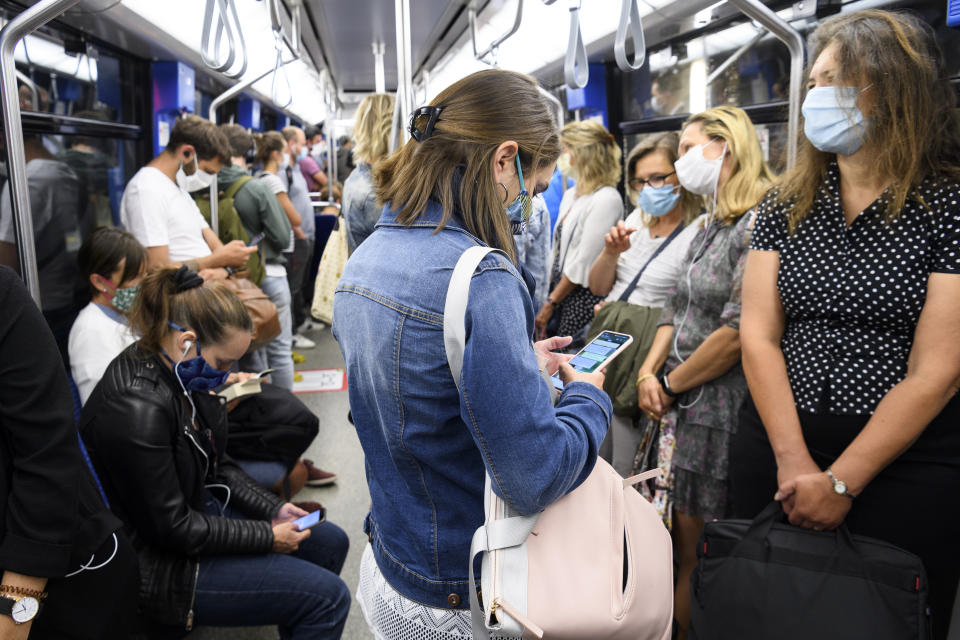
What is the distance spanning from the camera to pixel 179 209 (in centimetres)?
345

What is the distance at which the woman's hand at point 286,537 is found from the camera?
6.54ft

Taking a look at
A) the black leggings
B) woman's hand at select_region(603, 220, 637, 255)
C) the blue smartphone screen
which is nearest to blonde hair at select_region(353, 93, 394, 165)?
woman's hand at select_region(603, 220, 637, 255)

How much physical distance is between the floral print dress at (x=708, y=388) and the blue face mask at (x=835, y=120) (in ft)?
1.45

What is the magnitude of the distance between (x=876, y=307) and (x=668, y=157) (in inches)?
49.5

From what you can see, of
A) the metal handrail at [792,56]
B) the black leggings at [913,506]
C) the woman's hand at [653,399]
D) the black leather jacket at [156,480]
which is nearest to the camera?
the black leggings at [913,506]

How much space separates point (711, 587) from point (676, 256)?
1.20 m

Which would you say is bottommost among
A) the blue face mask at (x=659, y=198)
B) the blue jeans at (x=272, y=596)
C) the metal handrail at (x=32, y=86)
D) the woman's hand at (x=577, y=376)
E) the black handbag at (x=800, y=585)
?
the blue jeans at (x=272, y=596)

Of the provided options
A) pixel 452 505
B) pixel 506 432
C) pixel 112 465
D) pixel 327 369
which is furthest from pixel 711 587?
pixel 327 369

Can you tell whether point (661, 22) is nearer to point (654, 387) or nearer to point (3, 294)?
point (654, 387)

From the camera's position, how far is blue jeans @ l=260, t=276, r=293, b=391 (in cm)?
442

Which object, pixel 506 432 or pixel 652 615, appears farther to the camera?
pixel 652 615

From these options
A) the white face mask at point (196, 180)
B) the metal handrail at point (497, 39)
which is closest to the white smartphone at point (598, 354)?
the metal handrail at point (497, 39)

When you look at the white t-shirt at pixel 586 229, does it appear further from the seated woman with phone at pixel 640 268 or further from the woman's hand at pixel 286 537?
the woman's hand at pixel 286 537

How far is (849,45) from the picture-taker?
148cm
